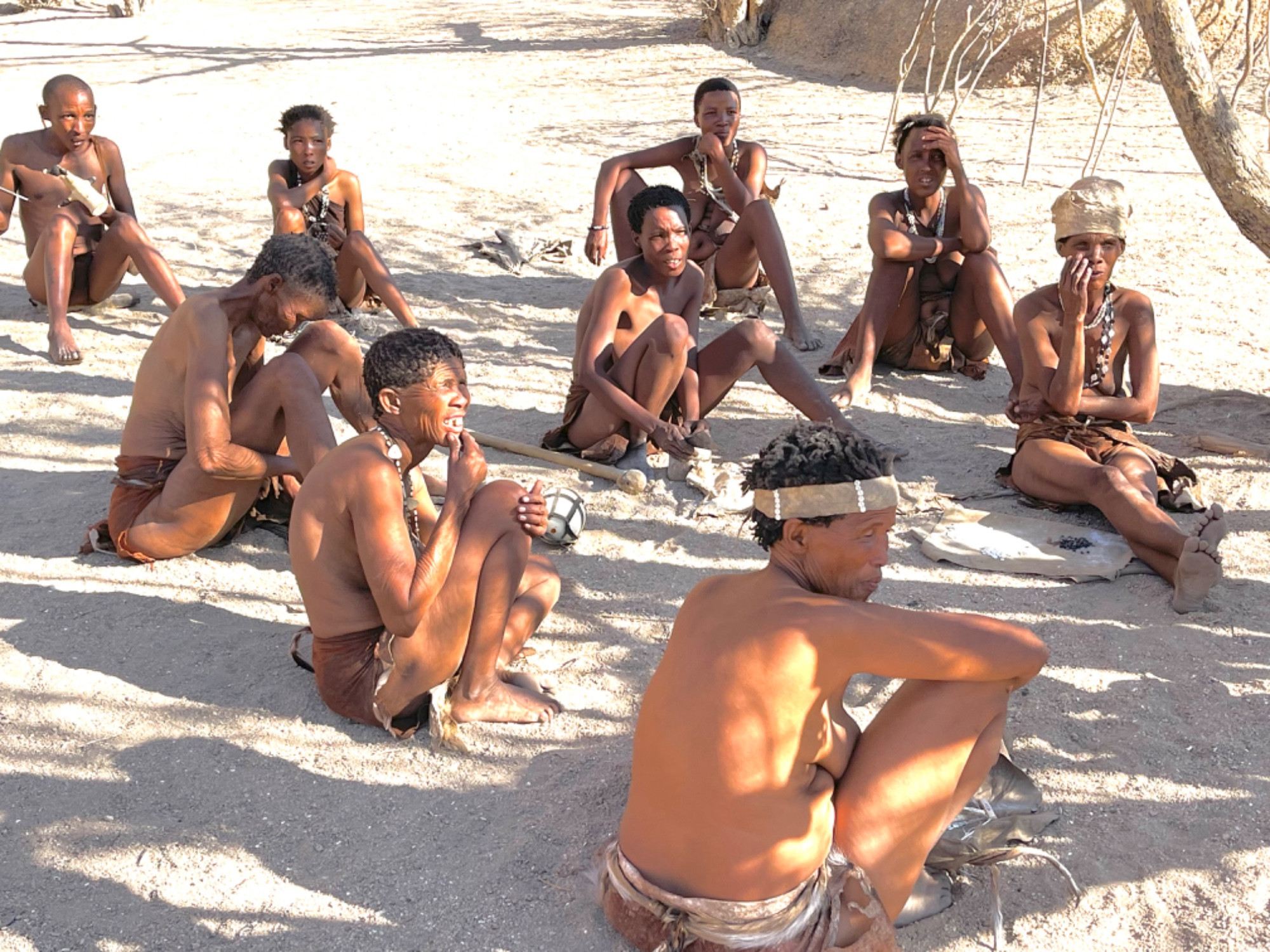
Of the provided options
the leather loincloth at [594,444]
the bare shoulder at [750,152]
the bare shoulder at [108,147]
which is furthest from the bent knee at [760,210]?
the bare shoulder at [108,147]

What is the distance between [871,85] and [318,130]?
223 inches

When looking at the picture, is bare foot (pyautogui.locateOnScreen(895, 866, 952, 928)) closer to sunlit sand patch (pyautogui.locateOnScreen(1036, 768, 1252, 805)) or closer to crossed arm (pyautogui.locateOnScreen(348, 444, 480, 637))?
sunlit sand patch (pyautogui.locateOnScreen(1036, 768, 1252, 805))

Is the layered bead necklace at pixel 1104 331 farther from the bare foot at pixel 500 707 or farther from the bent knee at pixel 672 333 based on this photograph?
the bare foot at pixel 500 707

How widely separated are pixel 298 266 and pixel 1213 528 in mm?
2866

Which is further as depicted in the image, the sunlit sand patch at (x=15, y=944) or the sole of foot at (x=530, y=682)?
the sole of foot at (x=530, y=682)

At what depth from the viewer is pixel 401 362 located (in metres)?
3.09

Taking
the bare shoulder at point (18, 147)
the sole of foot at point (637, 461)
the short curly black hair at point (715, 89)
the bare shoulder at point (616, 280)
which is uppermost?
the short curly black hair at point (715, 89)

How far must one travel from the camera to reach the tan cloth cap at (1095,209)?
4.14 meters

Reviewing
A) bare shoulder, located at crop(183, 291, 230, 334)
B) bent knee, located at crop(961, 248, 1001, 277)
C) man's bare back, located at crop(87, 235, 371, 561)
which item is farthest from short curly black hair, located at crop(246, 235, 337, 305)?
bent knee, located at crop(961, 248, 1001, 277)

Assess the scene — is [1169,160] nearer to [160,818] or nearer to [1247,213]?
[1247,213]

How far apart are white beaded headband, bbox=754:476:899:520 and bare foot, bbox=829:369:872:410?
286 cm

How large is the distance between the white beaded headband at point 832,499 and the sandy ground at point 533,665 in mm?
928

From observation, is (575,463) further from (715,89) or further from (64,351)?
(64,351)

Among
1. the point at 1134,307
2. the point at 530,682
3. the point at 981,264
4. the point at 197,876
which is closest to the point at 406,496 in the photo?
the point at 530,682
